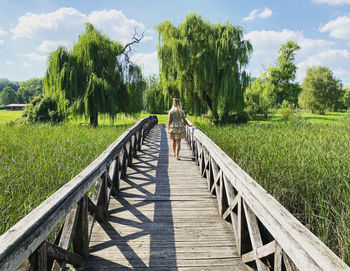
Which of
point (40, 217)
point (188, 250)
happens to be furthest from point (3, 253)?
point (188, 250)

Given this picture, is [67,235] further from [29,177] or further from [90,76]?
[90,76]

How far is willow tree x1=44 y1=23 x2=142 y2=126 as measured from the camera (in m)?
12.8

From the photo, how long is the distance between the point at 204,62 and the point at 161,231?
12404 millimetres

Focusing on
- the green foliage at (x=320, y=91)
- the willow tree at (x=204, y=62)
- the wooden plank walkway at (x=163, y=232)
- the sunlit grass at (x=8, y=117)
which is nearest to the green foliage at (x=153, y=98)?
the sunlit grass at (x=8, y=117)

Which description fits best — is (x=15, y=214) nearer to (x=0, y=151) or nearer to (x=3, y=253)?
(x=3, y=253)

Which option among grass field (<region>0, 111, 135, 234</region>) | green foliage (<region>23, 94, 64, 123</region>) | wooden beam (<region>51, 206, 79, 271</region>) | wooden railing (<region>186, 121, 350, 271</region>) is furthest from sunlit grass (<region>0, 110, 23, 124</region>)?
wooden railing (<region>186, 121, 350, 271</region>)

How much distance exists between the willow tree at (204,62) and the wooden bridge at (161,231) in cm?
1053

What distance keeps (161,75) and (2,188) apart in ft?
41.2

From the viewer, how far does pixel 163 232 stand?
2.51 m

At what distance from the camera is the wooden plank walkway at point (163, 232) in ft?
6.63

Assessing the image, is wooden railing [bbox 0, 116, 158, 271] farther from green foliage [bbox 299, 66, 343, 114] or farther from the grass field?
green foliage [bbox 299, 66, 343, 114]

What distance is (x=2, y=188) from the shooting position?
9.41 feet

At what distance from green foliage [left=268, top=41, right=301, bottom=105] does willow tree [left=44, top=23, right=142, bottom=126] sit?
2361cm

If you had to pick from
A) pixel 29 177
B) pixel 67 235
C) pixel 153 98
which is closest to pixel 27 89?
pixel 153 98
